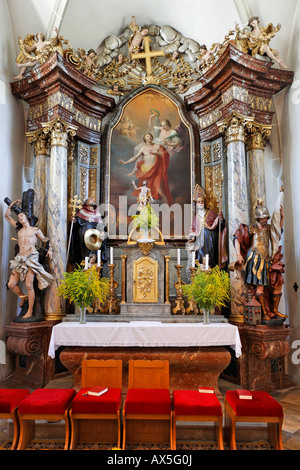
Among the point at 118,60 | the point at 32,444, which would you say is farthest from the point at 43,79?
the point at 32,444

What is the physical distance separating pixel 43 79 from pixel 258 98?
461 centimetres

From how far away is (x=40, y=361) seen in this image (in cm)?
649

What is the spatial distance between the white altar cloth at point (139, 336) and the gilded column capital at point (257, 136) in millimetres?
4150

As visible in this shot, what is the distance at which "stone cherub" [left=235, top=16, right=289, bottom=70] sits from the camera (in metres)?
7.52

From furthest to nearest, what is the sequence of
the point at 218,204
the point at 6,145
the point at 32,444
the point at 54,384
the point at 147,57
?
the point at 147,57, the point at 218,204, the point at 6,145, the point at 54,384, the point at 32,444

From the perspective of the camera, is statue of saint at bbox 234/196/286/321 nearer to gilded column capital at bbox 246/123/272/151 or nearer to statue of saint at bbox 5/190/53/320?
gilded column capital at bbox 246/123/272/151

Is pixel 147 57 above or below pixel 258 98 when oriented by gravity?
above

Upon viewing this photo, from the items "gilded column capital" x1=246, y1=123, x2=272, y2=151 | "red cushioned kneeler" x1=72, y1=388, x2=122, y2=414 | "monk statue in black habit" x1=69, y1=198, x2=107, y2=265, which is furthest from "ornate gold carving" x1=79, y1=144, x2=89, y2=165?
"red cushioned kneeler" x1=72, y1=388, x2=122, y2=414

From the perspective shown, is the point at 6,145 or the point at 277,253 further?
the point at 6,145

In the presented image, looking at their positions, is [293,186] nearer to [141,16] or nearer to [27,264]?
[27,264]

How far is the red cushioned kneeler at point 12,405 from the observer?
12.3 ft

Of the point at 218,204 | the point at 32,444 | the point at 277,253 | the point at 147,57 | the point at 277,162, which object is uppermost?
the point at 147,57

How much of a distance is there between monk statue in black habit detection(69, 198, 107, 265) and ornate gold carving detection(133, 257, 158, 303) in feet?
4.42

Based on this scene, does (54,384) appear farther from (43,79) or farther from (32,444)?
(43,79)
